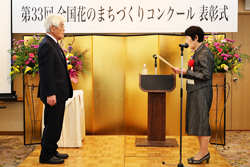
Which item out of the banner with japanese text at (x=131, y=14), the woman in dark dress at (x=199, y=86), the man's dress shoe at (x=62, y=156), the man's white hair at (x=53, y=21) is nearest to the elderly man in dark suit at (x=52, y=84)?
the man's white hair at (x=53, y=21)

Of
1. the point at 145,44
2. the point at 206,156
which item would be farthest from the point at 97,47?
the point at 206,156

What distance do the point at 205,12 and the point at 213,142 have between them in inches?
76.9

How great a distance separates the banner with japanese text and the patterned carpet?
1.72m

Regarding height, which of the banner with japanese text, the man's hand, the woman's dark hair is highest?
the banner with japanese text

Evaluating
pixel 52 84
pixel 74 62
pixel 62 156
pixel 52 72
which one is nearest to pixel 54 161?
pixel 62 156

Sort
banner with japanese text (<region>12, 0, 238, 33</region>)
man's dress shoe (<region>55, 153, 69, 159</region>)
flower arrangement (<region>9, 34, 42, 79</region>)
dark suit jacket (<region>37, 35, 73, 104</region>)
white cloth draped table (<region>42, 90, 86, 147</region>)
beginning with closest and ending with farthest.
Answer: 1. dark suit jacket (<region>37, 35, 73, 104</region>)
2. man's dress shoe (<region>55, 153, 69, 159</region>)
3. white cloth draped table (<region>42, 90, 86, 147</region>)
4. flower arrangement (<region>9, 34, 42, 79</region>)
5. banner with japanese text (<region>12, 0, 238, 33</region>)

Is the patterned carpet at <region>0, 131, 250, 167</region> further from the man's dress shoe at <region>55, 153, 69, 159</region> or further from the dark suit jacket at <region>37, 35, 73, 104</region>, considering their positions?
the dark suit jacket at <region>37, 35, 73, 104</region>

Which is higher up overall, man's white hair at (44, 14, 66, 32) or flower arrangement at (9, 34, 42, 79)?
man's white hair at (44, 14, 66, 32)

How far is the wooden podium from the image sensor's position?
152 inches

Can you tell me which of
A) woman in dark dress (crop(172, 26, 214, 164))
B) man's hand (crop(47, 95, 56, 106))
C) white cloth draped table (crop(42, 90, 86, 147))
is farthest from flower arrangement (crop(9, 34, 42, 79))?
woman in dark dress (crop(172, 26, 214, 164))

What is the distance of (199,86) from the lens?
10.1ft

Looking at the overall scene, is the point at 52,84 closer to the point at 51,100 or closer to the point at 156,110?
the point at 51,100

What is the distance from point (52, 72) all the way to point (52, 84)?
122 mm

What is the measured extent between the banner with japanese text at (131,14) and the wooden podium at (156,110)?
807mm
